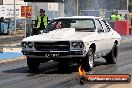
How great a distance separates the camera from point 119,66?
13.7 meters

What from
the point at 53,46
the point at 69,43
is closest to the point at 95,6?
the point at 53,46

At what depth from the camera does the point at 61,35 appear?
Result: 12.0 metres

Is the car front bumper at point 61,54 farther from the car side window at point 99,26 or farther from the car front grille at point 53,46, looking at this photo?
the car side window at point 99,26

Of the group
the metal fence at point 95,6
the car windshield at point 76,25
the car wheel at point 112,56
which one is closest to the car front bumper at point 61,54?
the car windshield at point 76,25

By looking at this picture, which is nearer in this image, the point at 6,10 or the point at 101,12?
the point at 101,12

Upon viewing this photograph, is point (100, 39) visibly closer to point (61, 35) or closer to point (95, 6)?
point (61, 35)

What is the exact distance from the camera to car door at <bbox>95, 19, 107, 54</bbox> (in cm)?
1284

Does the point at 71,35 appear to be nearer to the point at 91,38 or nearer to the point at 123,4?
the point at 91,38

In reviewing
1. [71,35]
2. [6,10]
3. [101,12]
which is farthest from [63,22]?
[6,10]

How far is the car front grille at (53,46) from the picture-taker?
11625mm

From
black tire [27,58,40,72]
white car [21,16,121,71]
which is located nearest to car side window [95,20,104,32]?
white car [21,16,121,71]

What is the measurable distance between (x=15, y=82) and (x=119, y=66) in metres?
A: 4.52

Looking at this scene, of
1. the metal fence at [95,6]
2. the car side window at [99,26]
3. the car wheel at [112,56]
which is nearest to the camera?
the car side window at [99,26]

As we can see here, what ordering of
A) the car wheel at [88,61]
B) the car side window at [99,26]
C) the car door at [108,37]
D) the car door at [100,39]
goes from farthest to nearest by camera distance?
the car door at [108,37] → the car side window at [99,26] → the car door at [100,39] → the car wheel at [88,61]
